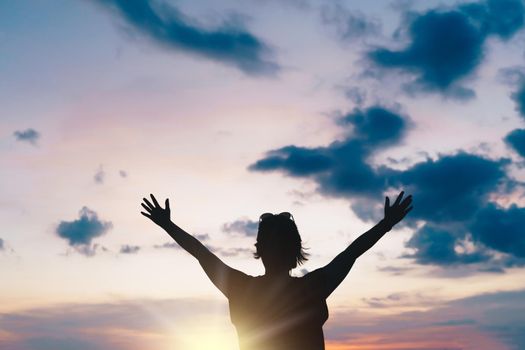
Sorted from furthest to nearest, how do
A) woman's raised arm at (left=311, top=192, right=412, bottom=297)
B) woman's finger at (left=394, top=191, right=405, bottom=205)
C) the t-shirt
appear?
woman's finger at (left=394, top=191, right=405, bottom=205)
woman's raised arm at (left=311, top=192, right=412, bottom=297)
the t-shirt

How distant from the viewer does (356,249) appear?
5078 mm

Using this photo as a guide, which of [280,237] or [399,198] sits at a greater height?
[399,198]

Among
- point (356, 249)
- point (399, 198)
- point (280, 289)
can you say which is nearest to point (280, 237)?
point (280, 289)

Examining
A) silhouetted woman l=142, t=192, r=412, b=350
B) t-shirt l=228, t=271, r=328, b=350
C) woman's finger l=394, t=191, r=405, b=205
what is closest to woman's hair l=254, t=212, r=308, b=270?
silhouetted woman l=142, t=192, r=412, b=350

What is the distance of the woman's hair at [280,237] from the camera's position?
4.99 meters

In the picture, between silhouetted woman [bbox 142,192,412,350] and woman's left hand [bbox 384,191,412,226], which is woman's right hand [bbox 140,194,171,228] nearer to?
silhouetted woman [bbox 142,192,412,350]

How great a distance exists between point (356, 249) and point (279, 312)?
3.21ft

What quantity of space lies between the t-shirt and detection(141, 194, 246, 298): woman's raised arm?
0.09 m

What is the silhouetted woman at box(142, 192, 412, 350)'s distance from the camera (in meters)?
4.66

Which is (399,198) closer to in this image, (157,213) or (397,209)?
(397,209)

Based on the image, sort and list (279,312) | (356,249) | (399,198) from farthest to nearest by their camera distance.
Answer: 1. (399,198)
2. (356,249)
3. (279,312)

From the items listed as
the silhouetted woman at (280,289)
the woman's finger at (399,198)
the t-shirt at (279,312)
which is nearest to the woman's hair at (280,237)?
the silhouetted woman at (280,289)

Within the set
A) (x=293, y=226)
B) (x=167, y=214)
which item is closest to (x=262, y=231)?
(x=293, y=226)

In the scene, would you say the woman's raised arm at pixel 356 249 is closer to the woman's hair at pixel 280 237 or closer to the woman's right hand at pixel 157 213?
the woman's hair at pixel 280 237
